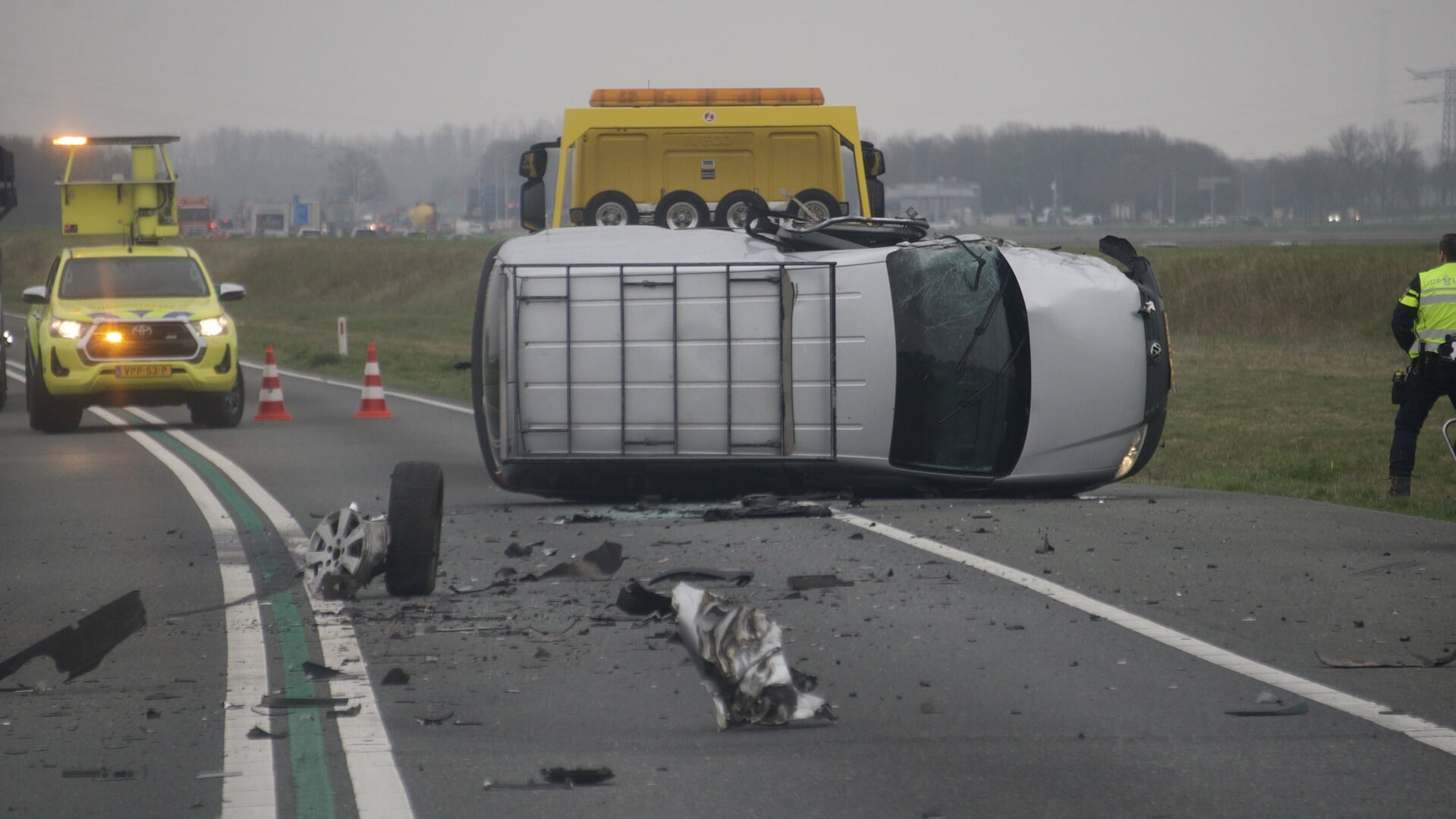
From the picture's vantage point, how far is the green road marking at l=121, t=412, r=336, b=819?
4832 mm

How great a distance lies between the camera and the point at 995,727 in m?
5.59

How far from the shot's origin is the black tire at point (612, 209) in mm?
13430

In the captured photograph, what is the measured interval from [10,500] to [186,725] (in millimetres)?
7160

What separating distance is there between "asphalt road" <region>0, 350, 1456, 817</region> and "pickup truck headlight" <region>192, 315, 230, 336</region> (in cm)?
709

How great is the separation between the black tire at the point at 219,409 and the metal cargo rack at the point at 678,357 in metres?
8.69

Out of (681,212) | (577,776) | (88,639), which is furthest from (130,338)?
(577,776)

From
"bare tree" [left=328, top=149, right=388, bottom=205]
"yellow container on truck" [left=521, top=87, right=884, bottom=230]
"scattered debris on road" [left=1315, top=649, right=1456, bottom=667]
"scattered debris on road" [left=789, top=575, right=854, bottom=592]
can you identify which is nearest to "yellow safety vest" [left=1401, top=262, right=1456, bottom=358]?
"yellow container on truck" [left=521, top=87, right=884, bottom=230]

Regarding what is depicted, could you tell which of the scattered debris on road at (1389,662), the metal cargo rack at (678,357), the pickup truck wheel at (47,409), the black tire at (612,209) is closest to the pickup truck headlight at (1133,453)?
the metal cargo rack at (678,357)

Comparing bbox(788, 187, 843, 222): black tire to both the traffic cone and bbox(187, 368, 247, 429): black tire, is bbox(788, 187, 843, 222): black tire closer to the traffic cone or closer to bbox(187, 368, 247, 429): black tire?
bbox(187, 368, 247, 429): black tire

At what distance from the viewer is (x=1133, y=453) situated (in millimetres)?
10797

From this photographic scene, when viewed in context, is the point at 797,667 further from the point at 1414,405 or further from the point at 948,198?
the point at 948,198

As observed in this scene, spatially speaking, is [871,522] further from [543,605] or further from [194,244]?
[194,244]

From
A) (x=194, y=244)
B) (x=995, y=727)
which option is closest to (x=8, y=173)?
(x=995, y=727)

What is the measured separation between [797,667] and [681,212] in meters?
7.44
